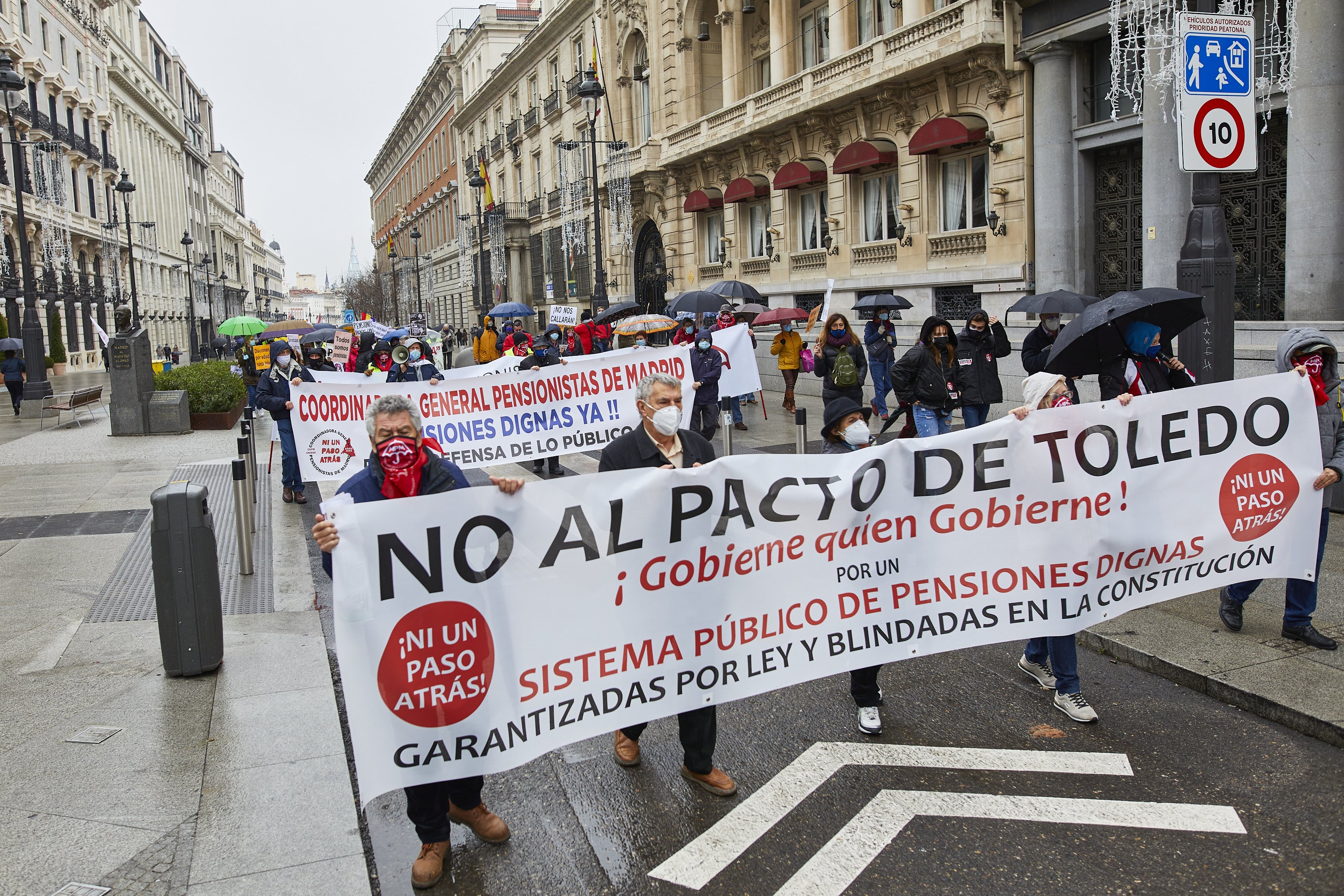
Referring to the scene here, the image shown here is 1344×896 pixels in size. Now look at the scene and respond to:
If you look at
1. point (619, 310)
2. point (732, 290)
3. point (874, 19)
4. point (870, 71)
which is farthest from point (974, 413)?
point (619, 310)

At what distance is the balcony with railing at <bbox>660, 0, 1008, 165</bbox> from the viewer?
1750 cm

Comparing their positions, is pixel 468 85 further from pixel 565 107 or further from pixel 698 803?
pixel 698 803

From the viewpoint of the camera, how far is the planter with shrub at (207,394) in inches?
738

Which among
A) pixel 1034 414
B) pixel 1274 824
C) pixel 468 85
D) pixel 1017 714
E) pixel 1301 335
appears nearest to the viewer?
pixel 1274 824

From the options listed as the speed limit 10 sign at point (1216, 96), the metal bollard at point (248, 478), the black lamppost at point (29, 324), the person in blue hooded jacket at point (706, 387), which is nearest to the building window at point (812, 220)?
the person in blue hooded jacket at point (706, 387)

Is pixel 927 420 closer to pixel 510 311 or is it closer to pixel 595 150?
pixel 510 311

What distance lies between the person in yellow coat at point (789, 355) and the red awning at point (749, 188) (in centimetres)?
942

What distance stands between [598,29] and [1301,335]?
3686cm

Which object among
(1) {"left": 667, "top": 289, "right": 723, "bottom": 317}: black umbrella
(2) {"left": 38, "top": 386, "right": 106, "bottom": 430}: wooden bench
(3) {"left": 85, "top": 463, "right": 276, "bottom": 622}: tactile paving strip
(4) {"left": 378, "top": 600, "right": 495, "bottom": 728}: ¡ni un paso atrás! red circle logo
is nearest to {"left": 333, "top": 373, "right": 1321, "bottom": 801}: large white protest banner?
(4) {"left": 378, "top": 600, "right": 495, "bottom": 728}: ¡ni un paso atrás! red circle logo

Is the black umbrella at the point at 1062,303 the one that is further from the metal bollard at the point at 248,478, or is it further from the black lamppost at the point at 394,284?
the black lamppost at the point at 394,284

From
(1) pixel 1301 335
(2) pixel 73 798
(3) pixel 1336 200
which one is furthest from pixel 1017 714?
(3) pixel 1336 200

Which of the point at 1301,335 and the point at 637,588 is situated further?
the point at 1301,335

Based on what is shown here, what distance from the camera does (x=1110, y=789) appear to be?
4293mm

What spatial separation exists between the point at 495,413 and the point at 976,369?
494cm
